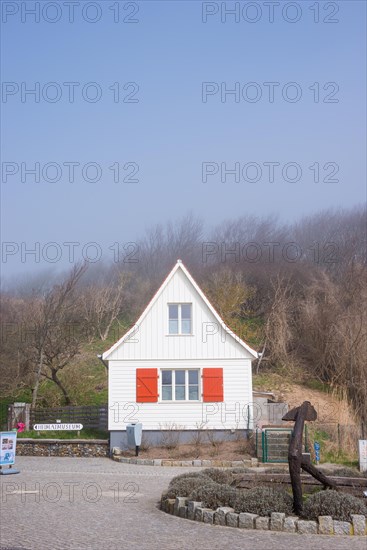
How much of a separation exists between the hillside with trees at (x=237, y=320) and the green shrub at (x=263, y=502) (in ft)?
43.8

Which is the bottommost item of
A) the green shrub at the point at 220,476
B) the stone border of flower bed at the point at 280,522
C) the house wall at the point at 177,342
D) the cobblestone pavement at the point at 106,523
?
the cobblestone pavement at the point at 106,523

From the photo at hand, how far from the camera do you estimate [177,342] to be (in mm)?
26000

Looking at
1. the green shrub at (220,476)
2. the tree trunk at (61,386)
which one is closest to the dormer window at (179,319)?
the tree trunk at (61,386)

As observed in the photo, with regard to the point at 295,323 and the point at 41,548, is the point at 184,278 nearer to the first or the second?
the point at 295,323

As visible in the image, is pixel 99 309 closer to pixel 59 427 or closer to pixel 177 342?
pixel 177 342

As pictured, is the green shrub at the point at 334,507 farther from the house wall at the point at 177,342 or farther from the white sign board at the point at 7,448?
the house wall at the point at 177,342

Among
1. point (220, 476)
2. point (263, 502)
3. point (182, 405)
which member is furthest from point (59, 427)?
point (263, 502)

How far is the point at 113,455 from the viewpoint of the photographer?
2414 centimetres

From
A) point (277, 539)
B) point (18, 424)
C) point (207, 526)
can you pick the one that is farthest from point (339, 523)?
point (18, 424)

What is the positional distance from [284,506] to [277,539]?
3.68ft

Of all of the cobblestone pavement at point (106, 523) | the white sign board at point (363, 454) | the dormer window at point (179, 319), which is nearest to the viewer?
the cobblestone pavement at point (106, 523)

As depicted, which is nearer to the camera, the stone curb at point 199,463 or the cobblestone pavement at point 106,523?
the cobblestone pavement at point 106,523

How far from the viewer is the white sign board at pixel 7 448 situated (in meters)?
19.5

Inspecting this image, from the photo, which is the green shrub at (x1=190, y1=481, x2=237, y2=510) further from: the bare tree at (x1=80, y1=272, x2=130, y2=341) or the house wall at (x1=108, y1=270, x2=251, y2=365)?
the bare tree at (x1=80, y1=272, x2=130, y2=341)
